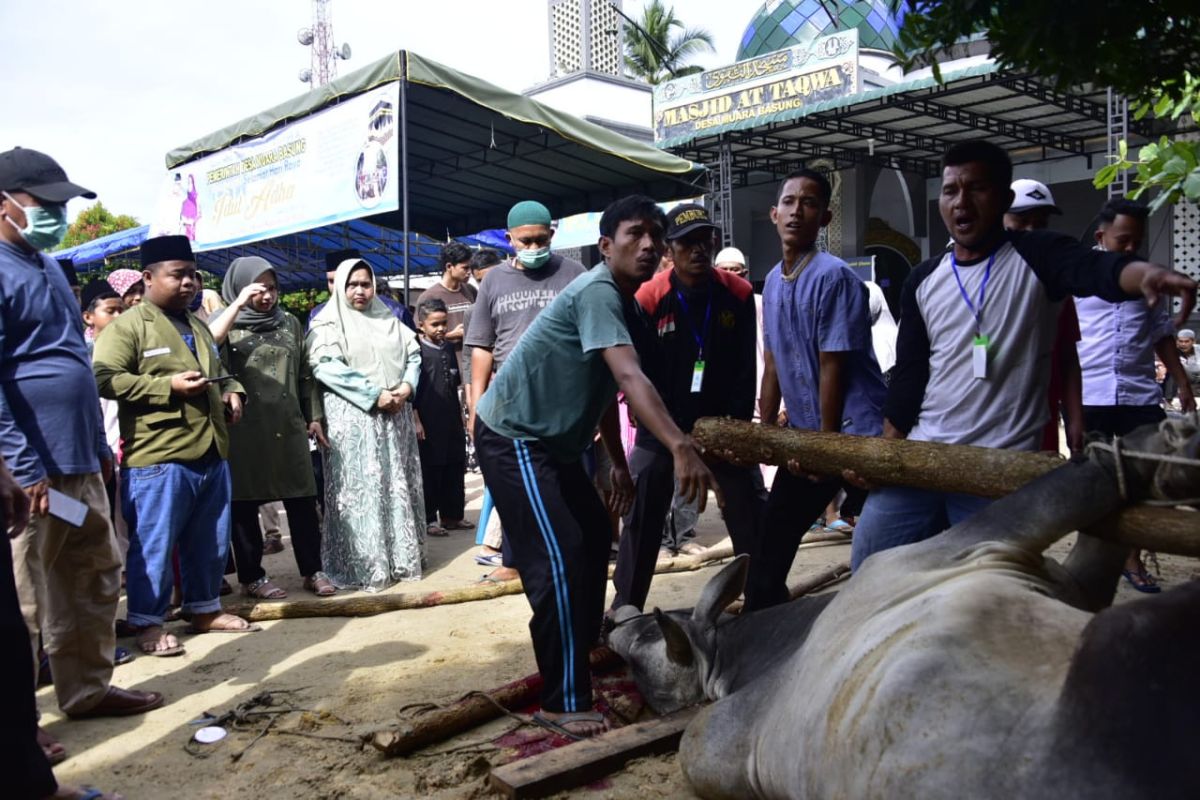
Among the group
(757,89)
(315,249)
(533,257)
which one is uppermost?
(757,89)

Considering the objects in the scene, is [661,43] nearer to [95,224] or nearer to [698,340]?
[95,224]

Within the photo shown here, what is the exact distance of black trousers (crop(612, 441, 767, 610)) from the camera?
4.45m

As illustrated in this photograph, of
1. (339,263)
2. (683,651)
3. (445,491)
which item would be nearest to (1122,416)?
(683,651)

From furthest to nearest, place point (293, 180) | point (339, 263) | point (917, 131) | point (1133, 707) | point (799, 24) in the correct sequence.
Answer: point (799, 24)
point (917, 131)
point (293, 180)
point (339, 263)
point (1133, 707)

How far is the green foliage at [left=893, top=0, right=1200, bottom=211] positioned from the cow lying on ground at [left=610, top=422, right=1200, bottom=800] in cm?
86

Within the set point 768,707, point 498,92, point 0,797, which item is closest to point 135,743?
point 0,797

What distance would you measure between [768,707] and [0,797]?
2087 millimetres

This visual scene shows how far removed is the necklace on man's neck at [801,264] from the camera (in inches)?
163

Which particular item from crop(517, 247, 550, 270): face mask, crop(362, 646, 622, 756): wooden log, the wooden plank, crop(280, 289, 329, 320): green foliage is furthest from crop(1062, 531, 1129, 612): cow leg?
crop(280, 289, 329, 320): green foliage

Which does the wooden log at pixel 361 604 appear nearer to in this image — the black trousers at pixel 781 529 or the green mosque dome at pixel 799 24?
the black trousers at pixel 781 529

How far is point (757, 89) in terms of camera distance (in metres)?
17.9

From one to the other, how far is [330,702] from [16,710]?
5.13ft

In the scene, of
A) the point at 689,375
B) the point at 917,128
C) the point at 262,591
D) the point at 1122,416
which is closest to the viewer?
the point at 689,375

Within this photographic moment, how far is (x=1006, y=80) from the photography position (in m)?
14.0
